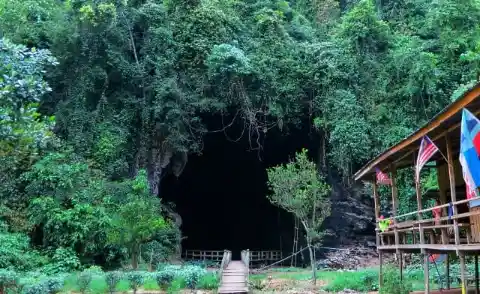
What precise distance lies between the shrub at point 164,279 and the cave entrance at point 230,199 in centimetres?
1695

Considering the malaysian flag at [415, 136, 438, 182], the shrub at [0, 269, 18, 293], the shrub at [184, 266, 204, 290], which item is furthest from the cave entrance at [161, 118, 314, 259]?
the malaysian flag at [415, 136, 438, 182]

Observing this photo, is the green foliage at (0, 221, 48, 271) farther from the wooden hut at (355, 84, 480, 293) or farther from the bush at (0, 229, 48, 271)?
the wooden hut at (355, 84, 480, 293)

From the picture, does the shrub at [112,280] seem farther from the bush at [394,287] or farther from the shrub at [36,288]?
the bush at [394,287]

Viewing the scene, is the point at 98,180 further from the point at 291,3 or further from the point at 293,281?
the point at 291,3

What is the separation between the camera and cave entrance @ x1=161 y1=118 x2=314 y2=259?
3481 centimetres

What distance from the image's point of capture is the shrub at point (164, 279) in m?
17.0

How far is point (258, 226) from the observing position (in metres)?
39.5

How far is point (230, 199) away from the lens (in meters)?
40.7

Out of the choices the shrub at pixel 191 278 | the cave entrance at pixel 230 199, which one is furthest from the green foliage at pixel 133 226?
the cave entrance at pixel 230 199

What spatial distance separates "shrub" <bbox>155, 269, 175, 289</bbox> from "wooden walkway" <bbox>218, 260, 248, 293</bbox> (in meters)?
2.00

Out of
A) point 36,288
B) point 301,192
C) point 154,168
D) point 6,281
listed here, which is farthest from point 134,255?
point 301,192

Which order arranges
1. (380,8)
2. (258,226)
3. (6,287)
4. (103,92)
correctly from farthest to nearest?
1. (258,226)
2. (380,8)
3. (103,92)
4. (6,287)

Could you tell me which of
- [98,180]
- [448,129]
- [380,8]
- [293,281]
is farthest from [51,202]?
[380,8]

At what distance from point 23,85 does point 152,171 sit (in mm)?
17546
